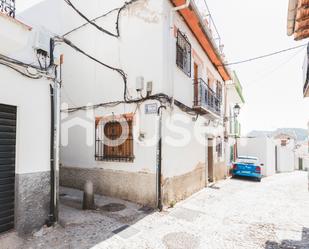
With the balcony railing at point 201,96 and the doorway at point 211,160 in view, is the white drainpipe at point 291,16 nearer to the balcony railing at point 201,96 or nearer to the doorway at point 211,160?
the balcony railing at point 201,96

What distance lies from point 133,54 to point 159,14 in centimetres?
148

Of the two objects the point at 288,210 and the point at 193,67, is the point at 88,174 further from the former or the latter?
the point at 288,210

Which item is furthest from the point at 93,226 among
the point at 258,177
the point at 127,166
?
the point at 258,177

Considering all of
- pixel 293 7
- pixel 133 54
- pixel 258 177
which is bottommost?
pixel 258 177

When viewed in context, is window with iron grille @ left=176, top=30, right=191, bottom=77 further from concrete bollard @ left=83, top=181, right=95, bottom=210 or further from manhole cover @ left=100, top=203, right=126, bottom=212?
manhole cover @ left=100, top=203, right=126, bottom=212

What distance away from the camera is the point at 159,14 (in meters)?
6.85

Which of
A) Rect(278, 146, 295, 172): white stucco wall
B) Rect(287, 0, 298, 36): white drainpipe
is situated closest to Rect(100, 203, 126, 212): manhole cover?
Rect(287, 0, 298, 36): white drainpipe

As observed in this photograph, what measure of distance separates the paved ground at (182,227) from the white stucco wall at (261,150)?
10.4m

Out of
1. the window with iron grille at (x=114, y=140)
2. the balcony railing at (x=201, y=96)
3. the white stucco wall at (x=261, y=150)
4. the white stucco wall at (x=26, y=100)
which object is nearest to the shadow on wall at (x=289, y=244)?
the window with iron grille at (x=114, y=140)

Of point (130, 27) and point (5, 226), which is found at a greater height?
point (130, 27)

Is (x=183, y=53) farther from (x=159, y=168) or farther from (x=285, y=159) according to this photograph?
(x=285, y=159)

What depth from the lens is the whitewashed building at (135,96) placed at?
22.4 ft

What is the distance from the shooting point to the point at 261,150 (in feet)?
58.4

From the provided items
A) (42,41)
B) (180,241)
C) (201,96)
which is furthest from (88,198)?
(201,96)
